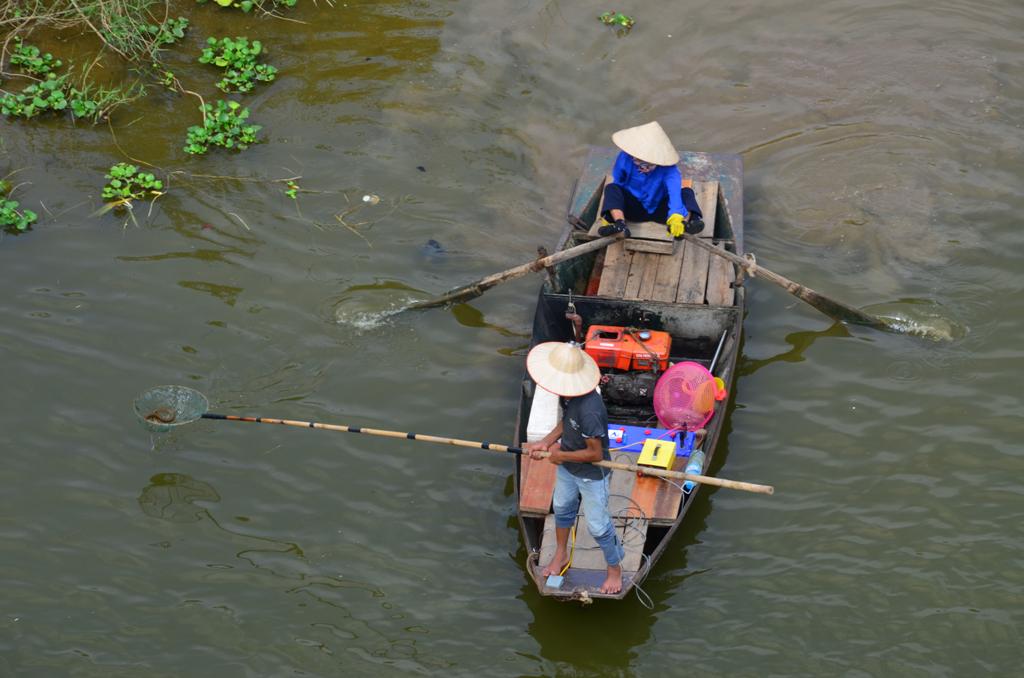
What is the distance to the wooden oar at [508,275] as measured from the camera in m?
9.03

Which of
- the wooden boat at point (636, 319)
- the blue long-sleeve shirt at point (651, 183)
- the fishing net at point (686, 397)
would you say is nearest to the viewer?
the wooden boat at point (636, 319)

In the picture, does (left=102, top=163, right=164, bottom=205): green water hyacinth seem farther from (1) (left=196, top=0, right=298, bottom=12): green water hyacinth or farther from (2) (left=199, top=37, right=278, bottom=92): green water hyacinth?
(1) (left=196, top=0, right=298, bottom=12): green water hyacinth

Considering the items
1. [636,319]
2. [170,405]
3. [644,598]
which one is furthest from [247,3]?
[644,598]

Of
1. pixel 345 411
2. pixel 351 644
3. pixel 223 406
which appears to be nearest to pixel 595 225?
pixel 345 411

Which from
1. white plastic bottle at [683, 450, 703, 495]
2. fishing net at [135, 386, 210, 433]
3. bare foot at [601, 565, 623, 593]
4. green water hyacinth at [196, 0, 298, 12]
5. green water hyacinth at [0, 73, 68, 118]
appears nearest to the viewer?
bare foot at [601, 565, 623, 593]

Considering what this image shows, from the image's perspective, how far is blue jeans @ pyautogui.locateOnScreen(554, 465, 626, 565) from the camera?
6.99 m

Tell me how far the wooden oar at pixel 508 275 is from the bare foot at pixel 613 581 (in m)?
2.75

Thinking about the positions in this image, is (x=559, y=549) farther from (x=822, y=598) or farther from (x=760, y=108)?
(x=760, y=108)

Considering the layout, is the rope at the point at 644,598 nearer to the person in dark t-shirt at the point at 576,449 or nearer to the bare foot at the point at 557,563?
the person in dark t-shirt at the point at 576,449

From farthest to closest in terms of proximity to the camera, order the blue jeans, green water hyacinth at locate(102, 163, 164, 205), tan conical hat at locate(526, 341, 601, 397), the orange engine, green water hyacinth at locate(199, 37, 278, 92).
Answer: green water hyacinth at locate(199, 37, 278, 92) → green water hyacinth at locate(102, 163, 164, 205) → the orange engine → the blue jeans → tan conical hat at locate(526, 341, 601, 397)


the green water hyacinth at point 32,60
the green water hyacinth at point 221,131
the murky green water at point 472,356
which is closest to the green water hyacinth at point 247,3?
the murky green water at point 472,356

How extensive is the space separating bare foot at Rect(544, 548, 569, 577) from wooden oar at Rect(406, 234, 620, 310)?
8.51 feet

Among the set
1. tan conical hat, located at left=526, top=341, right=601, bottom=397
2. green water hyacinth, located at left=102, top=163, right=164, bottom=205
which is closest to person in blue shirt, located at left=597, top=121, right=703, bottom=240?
tan conical hat, located at left=526, top=341, right=601, bottom=397

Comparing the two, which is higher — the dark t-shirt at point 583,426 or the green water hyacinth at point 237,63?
the green water hyacinth at point 237,63
